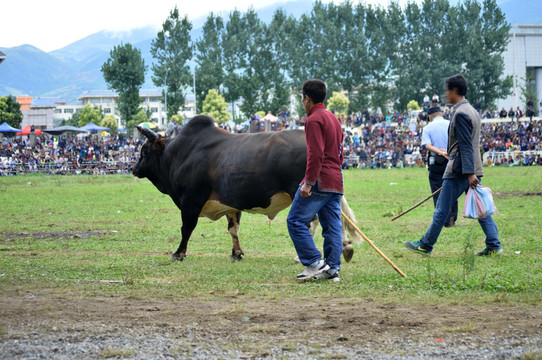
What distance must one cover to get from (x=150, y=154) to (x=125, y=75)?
73.0 metres

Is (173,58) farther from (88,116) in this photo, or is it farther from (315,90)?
(315,90)

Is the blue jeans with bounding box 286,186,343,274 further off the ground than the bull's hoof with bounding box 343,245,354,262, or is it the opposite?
the blue jeans with bounding box 286,186,343,274

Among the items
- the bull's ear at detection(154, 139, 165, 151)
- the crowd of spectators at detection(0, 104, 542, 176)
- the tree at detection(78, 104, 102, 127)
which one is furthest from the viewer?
the tree at detection(78, 104, 102, 127)

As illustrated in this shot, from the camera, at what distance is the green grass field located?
23.0 feet

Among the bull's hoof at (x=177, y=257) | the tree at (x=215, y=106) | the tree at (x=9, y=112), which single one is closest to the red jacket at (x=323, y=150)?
the bull's hoof at (x=177, y=257)

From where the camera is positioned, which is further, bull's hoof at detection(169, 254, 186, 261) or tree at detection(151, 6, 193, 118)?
tree at detection(151, 6, 193, 118)

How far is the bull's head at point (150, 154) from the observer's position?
11.1m

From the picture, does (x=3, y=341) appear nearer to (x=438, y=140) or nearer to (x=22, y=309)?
(x=22, y=309)

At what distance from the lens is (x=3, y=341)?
5.09 metres

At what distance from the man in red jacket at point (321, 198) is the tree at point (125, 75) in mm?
75778

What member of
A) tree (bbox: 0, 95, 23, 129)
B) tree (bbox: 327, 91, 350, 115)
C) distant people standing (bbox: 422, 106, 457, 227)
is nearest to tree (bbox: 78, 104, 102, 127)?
tree (bbox: 0, 95, 23, 129)

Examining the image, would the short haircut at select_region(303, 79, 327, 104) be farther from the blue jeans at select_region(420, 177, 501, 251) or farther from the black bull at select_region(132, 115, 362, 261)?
the blue jeans at select_region(420, 177, 501, 251)

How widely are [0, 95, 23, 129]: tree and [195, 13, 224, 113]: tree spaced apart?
2908 cm

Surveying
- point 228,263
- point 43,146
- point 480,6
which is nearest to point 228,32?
point 480,6
